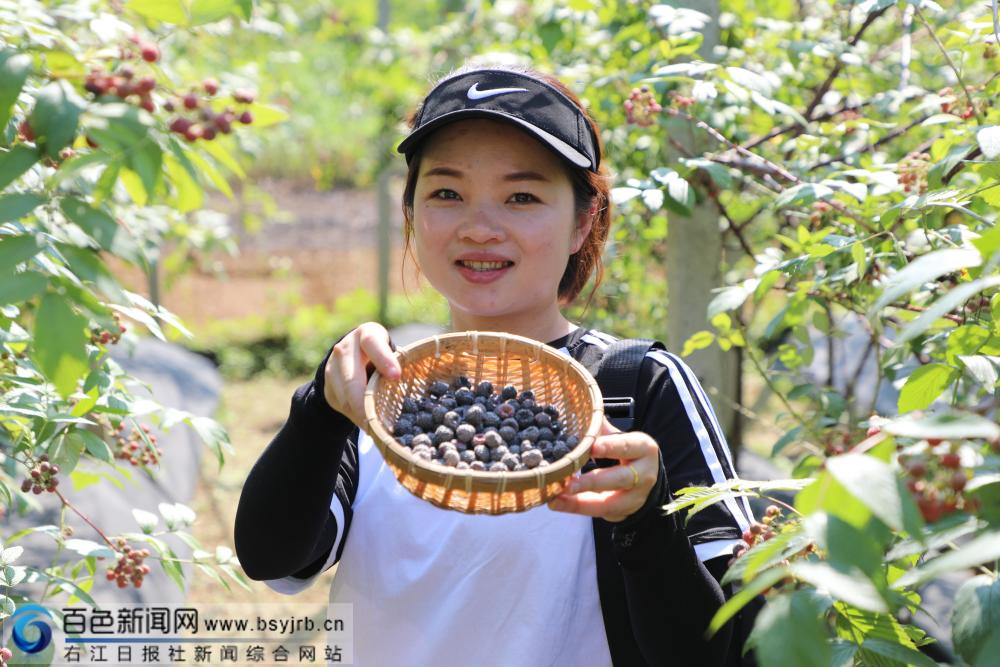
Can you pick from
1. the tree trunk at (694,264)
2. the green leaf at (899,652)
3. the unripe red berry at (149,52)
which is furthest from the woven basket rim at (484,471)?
the tree trunk at (694,264)

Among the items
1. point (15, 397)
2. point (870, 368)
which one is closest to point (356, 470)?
point (15, 397)

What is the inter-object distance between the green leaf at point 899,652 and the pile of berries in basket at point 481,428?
46cm

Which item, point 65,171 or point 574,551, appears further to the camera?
point 574,551

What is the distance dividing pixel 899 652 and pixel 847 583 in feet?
1.02

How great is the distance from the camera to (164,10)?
38.7 inches

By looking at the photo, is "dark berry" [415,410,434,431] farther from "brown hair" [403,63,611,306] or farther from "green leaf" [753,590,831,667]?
"green leaf" [753,590,831,667]

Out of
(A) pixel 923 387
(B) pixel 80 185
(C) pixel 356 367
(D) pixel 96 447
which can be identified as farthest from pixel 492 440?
(B) pixel 80 185

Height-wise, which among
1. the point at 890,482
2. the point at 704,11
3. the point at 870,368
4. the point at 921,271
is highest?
the point at 704,11

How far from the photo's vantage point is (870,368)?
4.71 metres

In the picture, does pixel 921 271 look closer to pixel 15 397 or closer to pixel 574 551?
pixel 574 551

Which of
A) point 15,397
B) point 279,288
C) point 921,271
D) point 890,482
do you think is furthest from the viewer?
point 279,288

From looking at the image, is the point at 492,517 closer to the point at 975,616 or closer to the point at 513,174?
the point at 513,174

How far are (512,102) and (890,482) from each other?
1018 mm

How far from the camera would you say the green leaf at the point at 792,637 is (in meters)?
0.74
